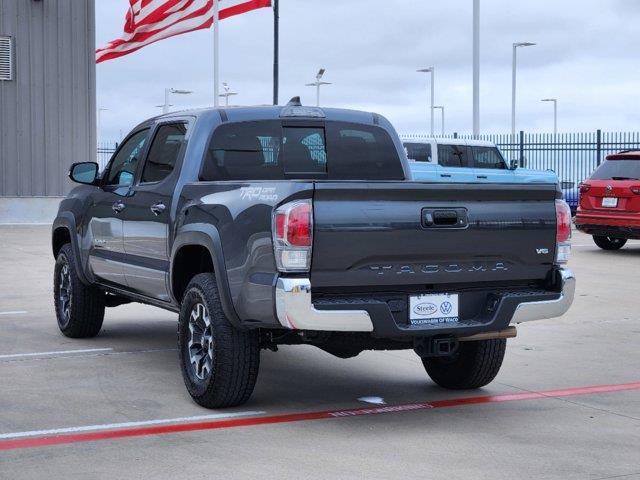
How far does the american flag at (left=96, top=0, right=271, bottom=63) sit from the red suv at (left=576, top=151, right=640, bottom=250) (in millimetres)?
12399

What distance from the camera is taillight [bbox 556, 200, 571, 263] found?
6992 millimetres

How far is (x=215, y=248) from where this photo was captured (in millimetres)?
6801

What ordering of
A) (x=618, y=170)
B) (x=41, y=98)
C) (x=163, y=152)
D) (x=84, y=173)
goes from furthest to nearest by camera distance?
(x=41, y=98), (x=618, y=170), (x=84, y=173), (x=163, y=152)

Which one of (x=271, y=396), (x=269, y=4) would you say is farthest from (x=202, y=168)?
(x=269, y=4)

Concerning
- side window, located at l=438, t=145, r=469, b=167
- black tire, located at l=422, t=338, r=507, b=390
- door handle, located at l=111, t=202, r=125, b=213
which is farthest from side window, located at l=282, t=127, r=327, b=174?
side window, located at l=438, t=145, r=469, b=167

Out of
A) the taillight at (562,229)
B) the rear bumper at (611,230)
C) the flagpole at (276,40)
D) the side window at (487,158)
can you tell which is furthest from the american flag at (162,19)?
the taillight at (562,229)

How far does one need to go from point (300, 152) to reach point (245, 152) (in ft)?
→ 1.50

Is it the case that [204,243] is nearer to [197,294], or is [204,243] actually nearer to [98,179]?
[197,294]

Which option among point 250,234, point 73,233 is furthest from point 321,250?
point 73,233

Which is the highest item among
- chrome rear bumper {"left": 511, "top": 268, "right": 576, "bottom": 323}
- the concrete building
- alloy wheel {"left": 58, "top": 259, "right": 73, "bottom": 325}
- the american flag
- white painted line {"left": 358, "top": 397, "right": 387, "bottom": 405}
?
the american flag

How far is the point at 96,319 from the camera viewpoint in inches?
384

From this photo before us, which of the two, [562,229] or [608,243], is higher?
[562,229]

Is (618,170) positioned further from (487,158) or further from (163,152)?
(163,152)

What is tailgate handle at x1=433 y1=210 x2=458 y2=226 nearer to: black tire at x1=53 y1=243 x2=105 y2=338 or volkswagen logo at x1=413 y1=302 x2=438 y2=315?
volkswagen logo at x1=413 y1=302 x2=438 y2=315
